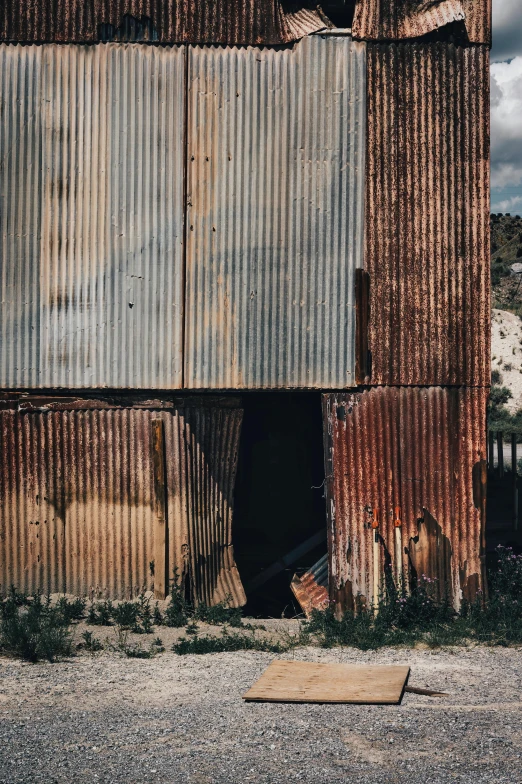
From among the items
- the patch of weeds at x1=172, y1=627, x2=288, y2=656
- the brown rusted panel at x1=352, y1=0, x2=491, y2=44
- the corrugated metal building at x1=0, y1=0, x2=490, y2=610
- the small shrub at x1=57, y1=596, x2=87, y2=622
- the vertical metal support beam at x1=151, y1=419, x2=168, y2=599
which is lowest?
the patch of weeds at x1=172, y1=627, x2=288, y2=656

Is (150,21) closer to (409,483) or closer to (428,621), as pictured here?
(409,483)

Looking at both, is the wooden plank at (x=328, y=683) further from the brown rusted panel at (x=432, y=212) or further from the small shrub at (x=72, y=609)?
the brown rusted panel at (x=432, y=212)

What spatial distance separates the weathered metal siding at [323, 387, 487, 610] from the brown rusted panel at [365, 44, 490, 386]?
406mm

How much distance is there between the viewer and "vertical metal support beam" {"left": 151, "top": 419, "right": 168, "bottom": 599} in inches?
437

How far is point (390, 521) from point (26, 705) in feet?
17.4

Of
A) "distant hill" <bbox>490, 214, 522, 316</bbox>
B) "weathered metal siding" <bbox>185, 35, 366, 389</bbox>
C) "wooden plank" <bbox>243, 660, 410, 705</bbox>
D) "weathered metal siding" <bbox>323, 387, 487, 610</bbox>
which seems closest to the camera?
"wooden plank" <bbox>243, 660, 410, 705</bbox>

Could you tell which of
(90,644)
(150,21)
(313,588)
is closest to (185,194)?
(150,21)

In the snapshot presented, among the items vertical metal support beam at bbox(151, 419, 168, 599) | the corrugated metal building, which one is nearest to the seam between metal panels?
the corrugated metal building

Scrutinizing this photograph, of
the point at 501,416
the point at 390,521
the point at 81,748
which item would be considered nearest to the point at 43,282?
the point at 390,521

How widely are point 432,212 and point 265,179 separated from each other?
2.29 meters

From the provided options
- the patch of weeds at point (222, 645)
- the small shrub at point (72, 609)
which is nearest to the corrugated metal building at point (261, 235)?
the small shrub at point (72, 609)

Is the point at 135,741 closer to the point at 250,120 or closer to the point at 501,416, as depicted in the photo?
the point at 250,120

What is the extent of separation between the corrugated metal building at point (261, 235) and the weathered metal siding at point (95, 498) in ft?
0.13

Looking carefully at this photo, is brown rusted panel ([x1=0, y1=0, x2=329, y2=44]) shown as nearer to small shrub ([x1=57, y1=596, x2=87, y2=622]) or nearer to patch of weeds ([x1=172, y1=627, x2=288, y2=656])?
Answer: small shrub ([x1=57, y1=596, x2=87, y2=622])
